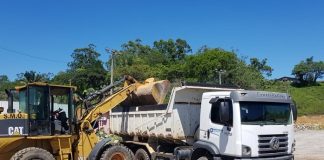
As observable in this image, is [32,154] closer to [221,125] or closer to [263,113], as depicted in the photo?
[221,125]

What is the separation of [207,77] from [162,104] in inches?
2473

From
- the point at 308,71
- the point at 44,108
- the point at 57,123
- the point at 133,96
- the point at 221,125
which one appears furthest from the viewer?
the point at 308,71

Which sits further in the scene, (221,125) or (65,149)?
(65,149)

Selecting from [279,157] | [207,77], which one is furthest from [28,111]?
[207,77]

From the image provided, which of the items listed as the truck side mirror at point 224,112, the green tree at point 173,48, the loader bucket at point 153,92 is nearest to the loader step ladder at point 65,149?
the loader bucket at point 153,92

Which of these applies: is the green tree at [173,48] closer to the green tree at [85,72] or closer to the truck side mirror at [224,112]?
the green tree at [85,72]

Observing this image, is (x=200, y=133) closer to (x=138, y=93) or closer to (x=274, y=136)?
(x=274, y=136)

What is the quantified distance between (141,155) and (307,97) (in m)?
78.0

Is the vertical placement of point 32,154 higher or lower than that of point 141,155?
higher

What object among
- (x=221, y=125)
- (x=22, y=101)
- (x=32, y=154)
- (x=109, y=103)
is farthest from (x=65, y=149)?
(x=221, y=125)

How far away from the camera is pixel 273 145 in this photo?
12.7 m

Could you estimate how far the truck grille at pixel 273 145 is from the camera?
1249 centimetres

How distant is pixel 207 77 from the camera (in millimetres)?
77938

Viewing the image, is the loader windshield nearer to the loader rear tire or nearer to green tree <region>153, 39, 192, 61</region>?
the loader rear tire
